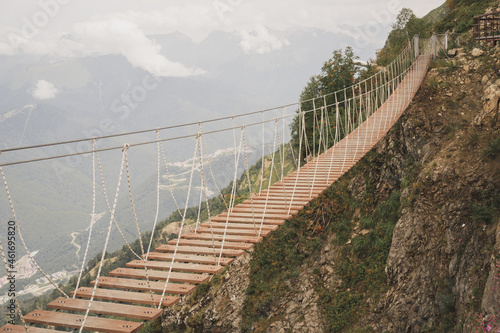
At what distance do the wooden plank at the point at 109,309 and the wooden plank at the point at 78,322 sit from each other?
0.23 feet

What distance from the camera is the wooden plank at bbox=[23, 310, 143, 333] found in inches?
103

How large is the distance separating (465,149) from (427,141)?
118 centimetres

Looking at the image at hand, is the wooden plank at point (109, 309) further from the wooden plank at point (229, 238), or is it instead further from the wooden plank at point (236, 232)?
the wooden plank at point (236, 232)

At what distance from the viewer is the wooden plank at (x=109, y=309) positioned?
2770 mm

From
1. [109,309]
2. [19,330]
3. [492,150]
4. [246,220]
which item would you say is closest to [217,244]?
[246,220]

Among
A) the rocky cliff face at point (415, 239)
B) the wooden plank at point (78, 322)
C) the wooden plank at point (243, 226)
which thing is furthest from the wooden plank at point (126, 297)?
the rocky cliff face at point (415, 239)

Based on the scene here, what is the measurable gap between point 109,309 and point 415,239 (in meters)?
5.62

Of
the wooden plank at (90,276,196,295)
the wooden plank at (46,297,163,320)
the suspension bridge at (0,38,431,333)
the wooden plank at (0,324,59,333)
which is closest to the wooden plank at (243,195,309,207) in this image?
the suspension bridge at (0,38,431,333)

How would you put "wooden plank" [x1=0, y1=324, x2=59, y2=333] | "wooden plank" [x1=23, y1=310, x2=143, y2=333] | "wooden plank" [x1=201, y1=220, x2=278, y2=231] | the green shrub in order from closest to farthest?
"wooden plank" [x1=0, y1=324, x2=59, y2=333] → "wooden plank" [x1=23, y1=310, x2=143, y2=333] → "wooden plank" [x1=201, y1=220, x2=278, y2=231] → the green shrub

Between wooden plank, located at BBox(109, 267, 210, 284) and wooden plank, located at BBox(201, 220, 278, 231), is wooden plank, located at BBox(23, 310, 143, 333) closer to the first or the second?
wooden plank, located at BBox(109, 267, 210, 284)

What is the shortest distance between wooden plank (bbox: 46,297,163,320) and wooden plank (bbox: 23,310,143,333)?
69mm

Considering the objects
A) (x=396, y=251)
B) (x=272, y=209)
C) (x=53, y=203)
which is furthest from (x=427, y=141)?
(x=53, y=203)

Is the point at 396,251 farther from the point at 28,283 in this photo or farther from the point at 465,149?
the point at 28,283

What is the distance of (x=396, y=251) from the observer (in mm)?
7414
